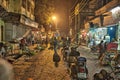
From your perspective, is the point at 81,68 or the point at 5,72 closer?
the point at 5,72

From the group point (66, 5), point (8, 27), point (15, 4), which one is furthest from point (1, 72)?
point (66, 5)

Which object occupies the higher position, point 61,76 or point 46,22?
point 46,22

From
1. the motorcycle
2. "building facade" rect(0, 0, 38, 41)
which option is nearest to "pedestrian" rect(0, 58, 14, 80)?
the motorcycle

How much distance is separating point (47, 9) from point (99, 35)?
2565cm

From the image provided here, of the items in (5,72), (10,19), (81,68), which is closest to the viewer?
(5,72)

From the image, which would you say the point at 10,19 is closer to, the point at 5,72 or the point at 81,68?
the point at 81,68

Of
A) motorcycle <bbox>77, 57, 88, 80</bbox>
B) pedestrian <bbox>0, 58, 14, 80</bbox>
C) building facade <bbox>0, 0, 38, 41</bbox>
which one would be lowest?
motorcycle <bbox>77, 57, 88, 80</bbox>

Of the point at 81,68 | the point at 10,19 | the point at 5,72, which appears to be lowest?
the point at 81,68

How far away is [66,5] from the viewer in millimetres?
86938

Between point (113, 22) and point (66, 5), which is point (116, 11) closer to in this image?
point (113, 22)

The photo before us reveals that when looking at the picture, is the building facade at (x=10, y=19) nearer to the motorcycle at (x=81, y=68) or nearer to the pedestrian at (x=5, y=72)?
the motorcycle at (x=81, y=68)

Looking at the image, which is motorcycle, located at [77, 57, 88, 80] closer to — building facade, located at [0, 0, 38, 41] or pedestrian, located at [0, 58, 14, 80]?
pedestrian, located at [0, 58, 14, 80]

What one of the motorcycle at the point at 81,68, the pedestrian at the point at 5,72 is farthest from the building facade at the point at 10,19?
the pedestrian at the point at 5,72

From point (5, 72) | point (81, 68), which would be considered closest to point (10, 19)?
point (81, 68)
